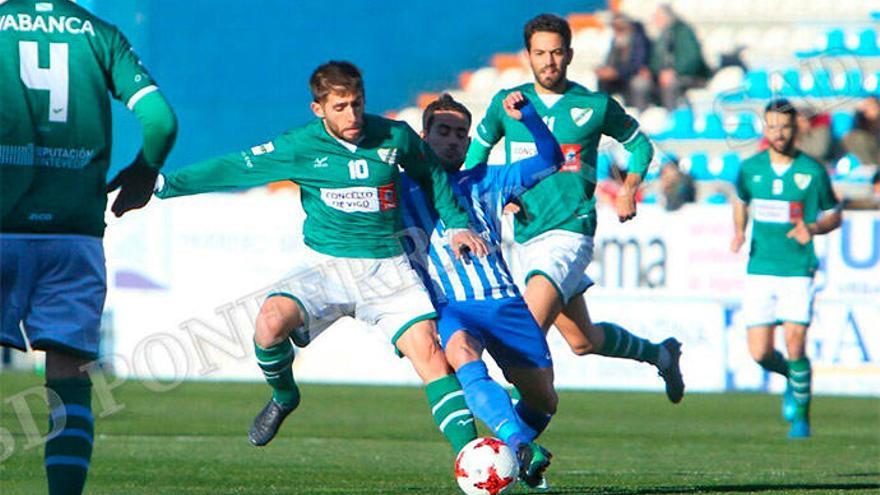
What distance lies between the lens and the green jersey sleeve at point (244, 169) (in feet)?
25.1

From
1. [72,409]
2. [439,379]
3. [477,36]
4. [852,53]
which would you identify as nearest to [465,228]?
[439,379]

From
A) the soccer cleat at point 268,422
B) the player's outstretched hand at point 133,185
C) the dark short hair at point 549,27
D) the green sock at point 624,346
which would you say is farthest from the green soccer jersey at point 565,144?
the player's outstretched hand at point 133,185

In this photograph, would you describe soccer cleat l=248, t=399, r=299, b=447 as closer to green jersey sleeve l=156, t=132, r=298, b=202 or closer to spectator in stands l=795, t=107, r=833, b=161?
green jersey sleeve l=156, t=132, r=298, b=202

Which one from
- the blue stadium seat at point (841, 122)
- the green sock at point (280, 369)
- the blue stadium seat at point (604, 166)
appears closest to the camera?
the green sock at point (280, 369)

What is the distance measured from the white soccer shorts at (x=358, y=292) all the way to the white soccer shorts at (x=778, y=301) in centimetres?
565

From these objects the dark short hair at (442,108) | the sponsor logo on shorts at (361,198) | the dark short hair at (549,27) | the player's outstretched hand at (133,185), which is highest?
the dark short hair at (549,27)

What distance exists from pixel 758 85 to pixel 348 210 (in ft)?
47.1

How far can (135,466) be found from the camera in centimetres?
973

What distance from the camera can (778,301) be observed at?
506 inches

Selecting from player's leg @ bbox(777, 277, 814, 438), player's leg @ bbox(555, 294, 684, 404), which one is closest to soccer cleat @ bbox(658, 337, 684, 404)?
player's leg @ bbox(555, 294, 684, 404)

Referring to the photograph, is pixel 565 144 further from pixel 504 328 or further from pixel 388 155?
pixel 388 155

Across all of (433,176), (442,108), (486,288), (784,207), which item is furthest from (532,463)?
(784,207)

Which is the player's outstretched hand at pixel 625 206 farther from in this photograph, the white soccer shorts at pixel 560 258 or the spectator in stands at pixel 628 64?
the spectator in stands at pixel 628 64

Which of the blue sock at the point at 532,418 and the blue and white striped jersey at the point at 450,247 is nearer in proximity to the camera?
the blue and white striped jersey at the point at 450,247
